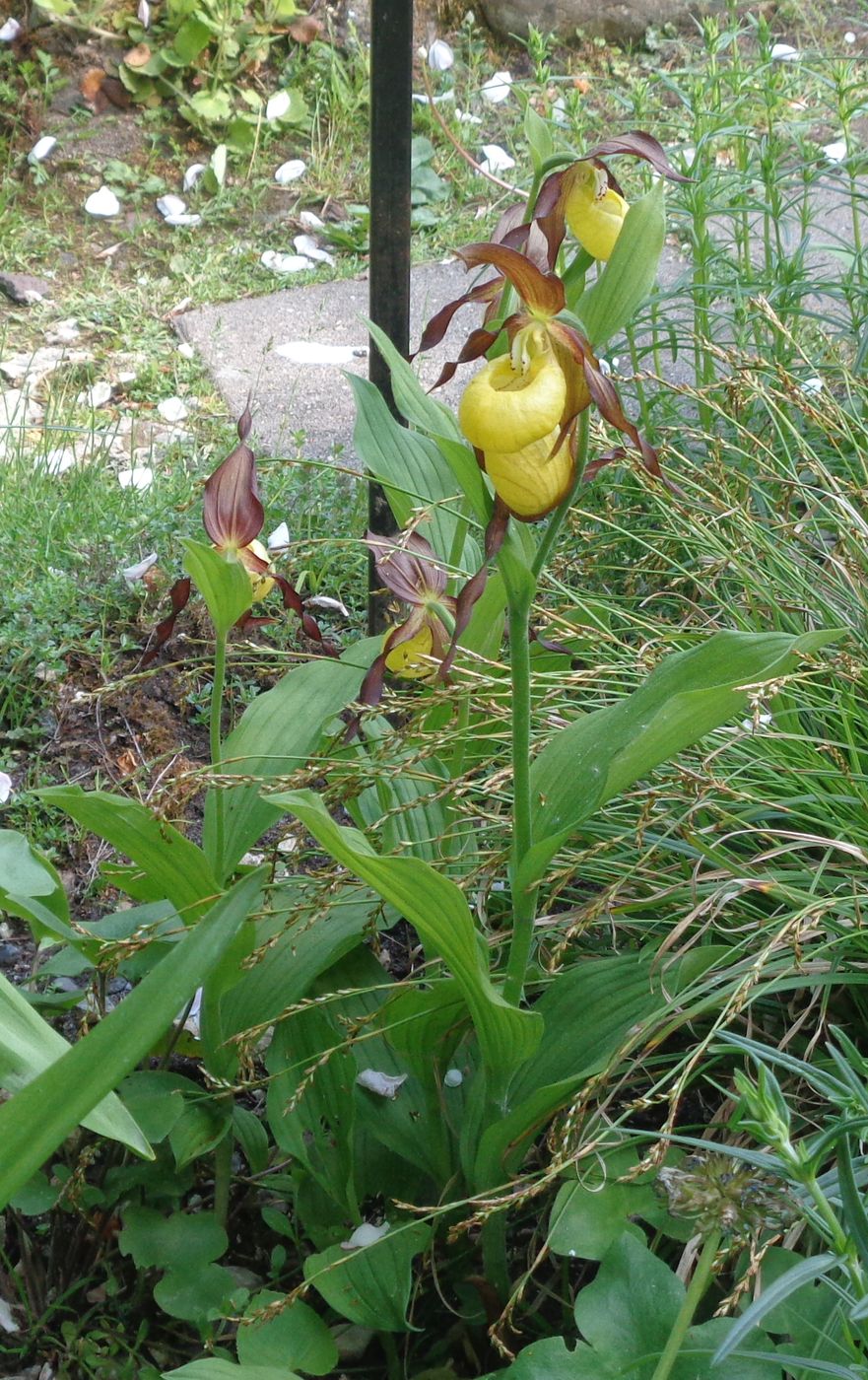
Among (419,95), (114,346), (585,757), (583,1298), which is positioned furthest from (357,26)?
(583,1298)

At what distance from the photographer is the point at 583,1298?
0.80 metres

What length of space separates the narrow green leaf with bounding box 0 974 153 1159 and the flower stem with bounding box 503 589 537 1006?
28 cm

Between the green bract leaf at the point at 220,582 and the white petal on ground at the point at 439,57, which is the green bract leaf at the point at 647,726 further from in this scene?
the white petal on ground at the point at 439,57

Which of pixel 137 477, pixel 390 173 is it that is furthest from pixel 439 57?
pixel 390 173

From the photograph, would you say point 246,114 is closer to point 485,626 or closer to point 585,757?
A: point 485,626

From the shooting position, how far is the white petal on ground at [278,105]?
9.91 ft

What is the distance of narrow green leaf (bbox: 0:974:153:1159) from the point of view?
774mm

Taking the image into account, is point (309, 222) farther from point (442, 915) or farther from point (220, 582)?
point (442, 915)

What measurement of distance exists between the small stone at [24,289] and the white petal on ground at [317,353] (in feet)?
1.82

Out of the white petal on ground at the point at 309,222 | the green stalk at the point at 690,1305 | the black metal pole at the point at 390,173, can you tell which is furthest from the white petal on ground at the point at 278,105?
the green stalk at the point at 690,1305

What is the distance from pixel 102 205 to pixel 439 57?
103 cm

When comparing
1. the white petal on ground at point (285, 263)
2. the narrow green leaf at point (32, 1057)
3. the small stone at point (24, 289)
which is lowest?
the narrow green leaf at point (32, 1057)

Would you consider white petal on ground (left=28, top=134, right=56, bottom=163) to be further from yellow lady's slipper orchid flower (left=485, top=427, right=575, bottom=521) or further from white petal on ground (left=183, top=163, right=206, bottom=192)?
yellow lady's slipper orchid flower (left=485, top=427, right=575, bottom=521)

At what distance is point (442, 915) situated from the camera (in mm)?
801
